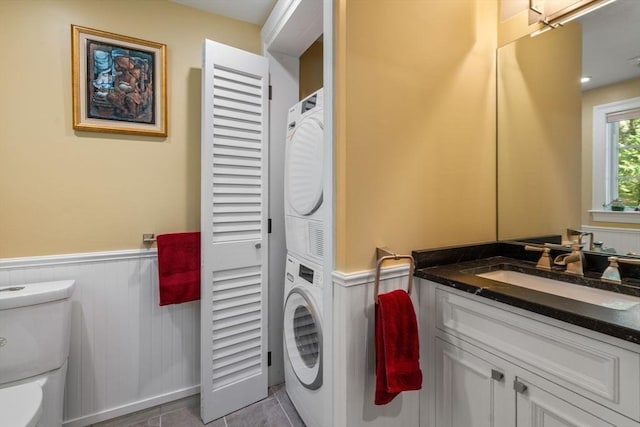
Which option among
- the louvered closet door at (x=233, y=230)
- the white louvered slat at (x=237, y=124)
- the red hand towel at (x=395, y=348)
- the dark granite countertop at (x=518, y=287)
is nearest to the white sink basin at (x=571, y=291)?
the dark granite countertop at (x=518, y=287)

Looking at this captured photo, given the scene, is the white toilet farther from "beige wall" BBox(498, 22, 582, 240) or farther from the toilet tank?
"beige wall" BBox(498, 22, 582, 240)

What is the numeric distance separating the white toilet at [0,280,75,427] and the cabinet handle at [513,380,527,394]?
72.4 inches

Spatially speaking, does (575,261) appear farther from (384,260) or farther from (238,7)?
(238,7)

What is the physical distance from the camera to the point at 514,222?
5.20 ft

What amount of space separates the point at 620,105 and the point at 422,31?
0.88m

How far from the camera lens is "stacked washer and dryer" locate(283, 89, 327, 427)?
4.50ft

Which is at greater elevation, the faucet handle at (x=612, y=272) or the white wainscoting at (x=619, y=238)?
the white wainscoting at (x=619, y=238)

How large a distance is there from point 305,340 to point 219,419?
0.74 meters

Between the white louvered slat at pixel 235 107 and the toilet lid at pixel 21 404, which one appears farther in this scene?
the white louvered slat at pixel 235 107

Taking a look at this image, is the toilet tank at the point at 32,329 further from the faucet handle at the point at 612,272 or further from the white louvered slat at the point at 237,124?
the faucet handle at the point at 612,272

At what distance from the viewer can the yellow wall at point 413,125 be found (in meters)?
1.19

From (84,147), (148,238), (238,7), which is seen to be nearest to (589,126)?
(238,7)

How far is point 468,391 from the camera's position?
3.79 ft

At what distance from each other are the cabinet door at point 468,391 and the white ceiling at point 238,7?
83.0 inches
